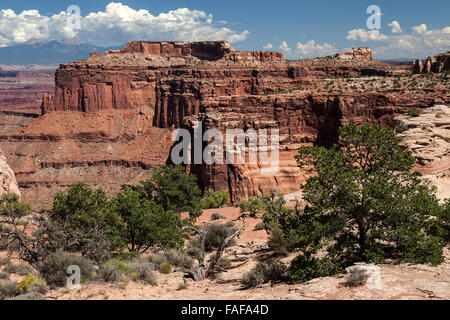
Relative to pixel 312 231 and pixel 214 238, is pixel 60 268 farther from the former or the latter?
pixel 214 238

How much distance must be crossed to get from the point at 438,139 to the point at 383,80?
25656 millimetres

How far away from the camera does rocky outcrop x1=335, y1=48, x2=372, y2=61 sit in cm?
8512

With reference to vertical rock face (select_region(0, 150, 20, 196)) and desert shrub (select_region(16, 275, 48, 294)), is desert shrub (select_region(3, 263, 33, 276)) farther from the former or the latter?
vertical rock face (select_region(0, 150, 20, 196))

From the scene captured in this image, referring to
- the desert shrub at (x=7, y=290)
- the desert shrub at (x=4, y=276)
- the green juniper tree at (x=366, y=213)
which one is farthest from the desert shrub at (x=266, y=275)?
the desert shrub at (x=4, y=276)

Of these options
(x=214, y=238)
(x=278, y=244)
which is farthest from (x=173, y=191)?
(x=278, y=244)

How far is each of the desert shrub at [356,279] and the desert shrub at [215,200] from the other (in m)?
29.0

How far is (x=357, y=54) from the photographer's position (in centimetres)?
8688

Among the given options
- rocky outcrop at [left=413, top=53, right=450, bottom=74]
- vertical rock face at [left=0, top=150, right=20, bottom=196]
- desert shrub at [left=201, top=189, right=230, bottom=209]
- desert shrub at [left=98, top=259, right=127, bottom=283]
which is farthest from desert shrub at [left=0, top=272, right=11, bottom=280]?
rocky outcrop at [left=413, top=53, right=450, bottom=74]

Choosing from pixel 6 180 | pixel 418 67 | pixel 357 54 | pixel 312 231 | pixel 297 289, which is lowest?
pixel 297 289

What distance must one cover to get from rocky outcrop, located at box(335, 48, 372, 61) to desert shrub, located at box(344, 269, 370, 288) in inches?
3141

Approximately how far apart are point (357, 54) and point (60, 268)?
86.2 meters

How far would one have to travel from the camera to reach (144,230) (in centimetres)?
1980
